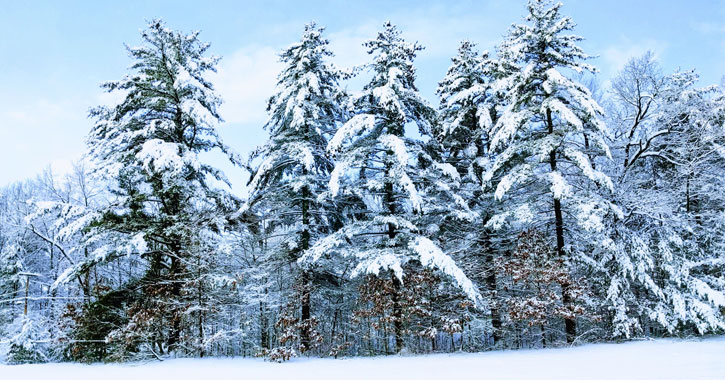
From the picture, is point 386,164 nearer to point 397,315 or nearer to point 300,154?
point 300,154

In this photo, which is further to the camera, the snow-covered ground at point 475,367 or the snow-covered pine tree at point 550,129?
the snow-covered pine tree at point 550,129

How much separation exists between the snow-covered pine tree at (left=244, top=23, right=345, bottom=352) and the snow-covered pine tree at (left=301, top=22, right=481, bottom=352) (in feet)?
4.11

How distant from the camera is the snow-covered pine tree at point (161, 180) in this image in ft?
37.1

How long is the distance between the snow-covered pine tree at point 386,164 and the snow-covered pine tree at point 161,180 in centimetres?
395

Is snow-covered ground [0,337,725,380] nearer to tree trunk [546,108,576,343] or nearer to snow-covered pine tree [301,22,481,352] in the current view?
tree trunk [546,108,576,343]

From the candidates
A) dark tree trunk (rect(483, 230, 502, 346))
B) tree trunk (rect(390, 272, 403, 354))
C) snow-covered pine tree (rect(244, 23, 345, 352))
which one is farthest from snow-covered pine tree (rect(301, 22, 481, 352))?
dark tree trunk (rect(483, 230, 502, 346))

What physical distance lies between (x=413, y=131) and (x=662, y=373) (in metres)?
Answer: 9.12

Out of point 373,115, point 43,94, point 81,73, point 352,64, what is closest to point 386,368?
point 373,115

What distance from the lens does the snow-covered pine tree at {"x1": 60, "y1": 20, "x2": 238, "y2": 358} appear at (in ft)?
37.1

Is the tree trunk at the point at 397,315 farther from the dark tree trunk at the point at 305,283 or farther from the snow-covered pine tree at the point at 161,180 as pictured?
the snow-covered pine tree at the point at 161,180

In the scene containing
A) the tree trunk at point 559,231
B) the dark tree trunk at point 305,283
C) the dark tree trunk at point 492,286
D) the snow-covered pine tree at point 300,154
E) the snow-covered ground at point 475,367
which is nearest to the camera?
the snow-covered ground at point 475,367

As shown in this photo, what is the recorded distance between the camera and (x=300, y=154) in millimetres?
12562

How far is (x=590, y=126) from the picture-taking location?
12.5 meters

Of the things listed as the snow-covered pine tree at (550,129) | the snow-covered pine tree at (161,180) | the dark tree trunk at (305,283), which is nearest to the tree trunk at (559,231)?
the snow-covered pine tree at (550,129)
